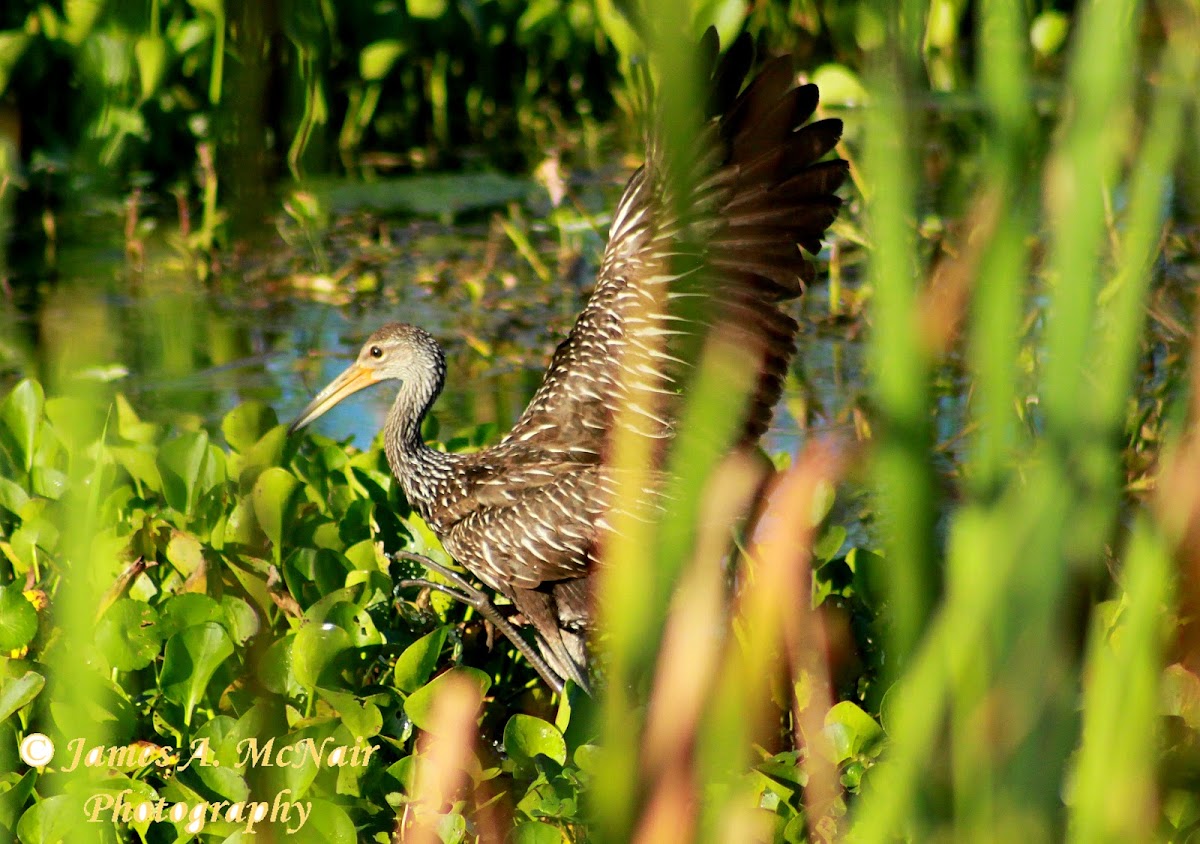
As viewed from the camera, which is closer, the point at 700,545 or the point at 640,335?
the point at 700,545

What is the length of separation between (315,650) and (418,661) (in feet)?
0.65

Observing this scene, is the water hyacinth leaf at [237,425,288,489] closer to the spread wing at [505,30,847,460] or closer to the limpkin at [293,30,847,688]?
the limpkin at [293,30,847,688]

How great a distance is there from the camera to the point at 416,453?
13.5 ft

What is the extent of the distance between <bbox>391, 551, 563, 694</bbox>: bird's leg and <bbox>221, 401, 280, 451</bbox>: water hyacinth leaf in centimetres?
48

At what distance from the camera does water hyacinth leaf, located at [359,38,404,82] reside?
24.8 ft

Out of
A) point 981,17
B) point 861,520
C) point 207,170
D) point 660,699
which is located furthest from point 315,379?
point 981,17

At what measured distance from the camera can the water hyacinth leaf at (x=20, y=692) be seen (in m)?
2.77

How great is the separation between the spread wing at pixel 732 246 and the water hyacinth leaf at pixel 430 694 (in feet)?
2.80

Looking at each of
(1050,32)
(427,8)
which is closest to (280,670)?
(1050,32)

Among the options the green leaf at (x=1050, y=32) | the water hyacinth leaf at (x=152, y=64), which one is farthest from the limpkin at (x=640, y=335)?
the water hyacinth leaf at (x=152, y=64)

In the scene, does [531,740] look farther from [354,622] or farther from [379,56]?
[379,56]

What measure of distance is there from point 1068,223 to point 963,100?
21.6ft

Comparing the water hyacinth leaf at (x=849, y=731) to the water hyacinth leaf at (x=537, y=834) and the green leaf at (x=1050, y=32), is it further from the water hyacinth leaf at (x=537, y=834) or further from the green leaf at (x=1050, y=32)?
the green leaf at (x=1050, y=32)

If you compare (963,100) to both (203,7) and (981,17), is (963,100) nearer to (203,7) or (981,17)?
(203,7)
